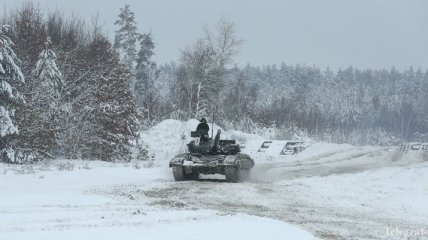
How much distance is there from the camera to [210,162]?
16.1m

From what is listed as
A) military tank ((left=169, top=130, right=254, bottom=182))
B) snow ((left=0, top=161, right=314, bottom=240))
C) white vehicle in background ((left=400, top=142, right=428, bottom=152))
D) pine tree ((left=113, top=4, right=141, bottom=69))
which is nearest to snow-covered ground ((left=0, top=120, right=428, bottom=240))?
snow ((left=0, top=161, right=314, bottom=240))

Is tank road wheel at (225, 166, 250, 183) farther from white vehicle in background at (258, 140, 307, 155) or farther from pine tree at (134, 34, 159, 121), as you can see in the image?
pine tree at (134, 34, 159, 121)

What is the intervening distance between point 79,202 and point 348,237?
15.7 feet

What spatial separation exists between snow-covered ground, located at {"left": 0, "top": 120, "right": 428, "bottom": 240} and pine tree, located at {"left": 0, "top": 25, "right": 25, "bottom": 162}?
141 inches

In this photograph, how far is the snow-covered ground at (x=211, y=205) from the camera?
7715 millimetres

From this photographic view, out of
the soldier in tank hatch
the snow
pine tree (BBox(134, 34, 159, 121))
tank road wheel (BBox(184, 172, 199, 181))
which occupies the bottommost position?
the snow

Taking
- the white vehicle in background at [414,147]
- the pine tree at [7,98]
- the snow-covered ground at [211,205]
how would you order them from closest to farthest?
the snow-covered ground at [211,205]
the pine tree at [7,98]
the white vehicle in background at [414,147]

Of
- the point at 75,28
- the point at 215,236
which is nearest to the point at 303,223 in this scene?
the point at 215,236

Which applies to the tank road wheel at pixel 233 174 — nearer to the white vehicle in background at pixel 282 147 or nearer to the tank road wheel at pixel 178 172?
the tank road wheel at pixel 178 172

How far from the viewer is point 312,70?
187625mm

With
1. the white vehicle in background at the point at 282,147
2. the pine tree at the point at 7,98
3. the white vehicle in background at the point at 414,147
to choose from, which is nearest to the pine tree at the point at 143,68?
the white vehicle in background at the point at 282,147

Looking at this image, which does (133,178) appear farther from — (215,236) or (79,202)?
(215,236)

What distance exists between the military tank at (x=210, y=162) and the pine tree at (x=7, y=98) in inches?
303

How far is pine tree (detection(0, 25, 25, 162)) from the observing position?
67.8 feet
